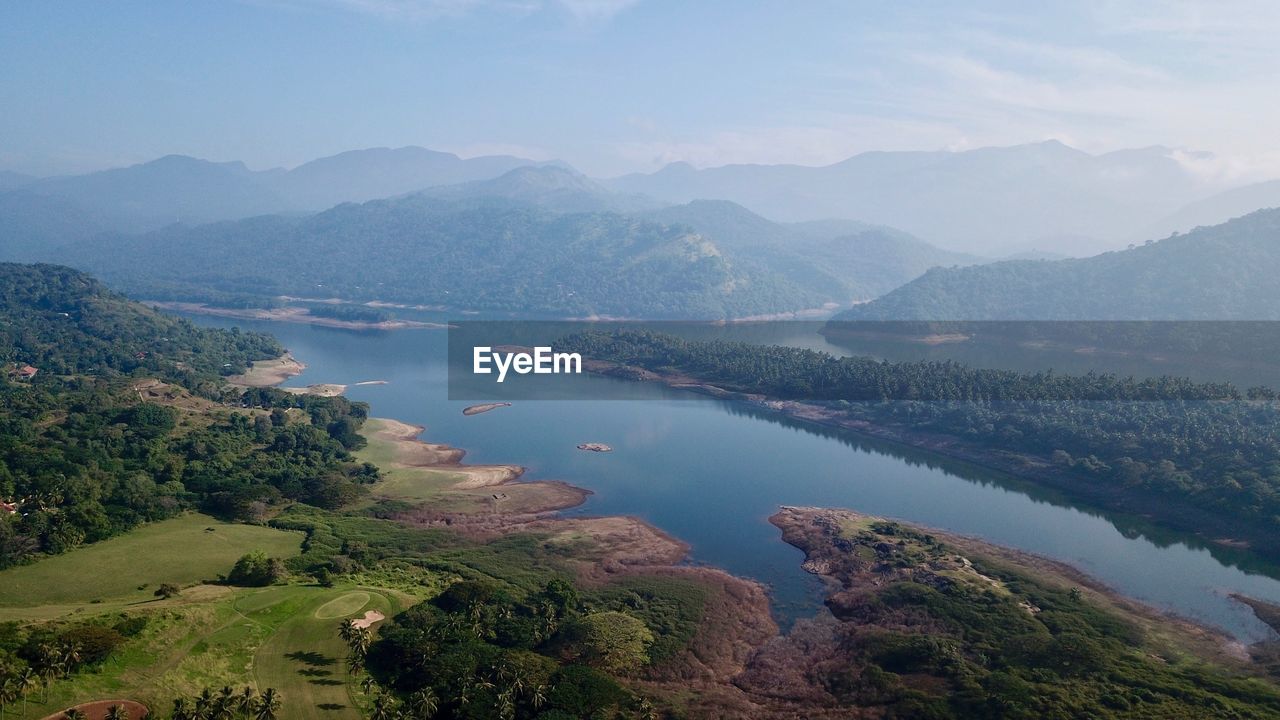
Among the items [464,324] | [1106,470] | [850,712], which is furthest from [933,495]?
[464,324]

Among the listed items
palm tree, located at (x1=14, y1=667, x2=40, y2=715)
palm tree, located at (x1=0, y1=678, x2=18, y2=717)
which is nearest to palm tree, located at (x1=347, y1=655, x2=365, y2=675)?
palm tree, located at (x1=14, y1=667, x2=40, y2=715)

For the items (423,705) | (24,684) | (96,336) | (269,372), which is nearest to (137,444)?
(24,684)

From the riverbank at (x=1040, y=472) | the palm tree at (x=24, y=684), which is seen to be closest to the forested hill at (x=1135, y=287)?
the riverbank at (x=1040, y=472)

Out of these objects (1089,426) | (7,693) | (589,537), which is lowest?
(589,537)

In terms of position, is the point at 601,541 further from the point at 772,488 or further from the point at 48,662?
the point at 48,662

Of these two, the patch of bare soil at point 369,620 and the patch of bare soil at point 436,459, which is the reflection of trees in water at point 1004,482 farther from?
the patch of bare soil at point 369,620

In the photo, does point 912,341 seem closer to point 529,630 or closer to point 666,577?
point 666,577
